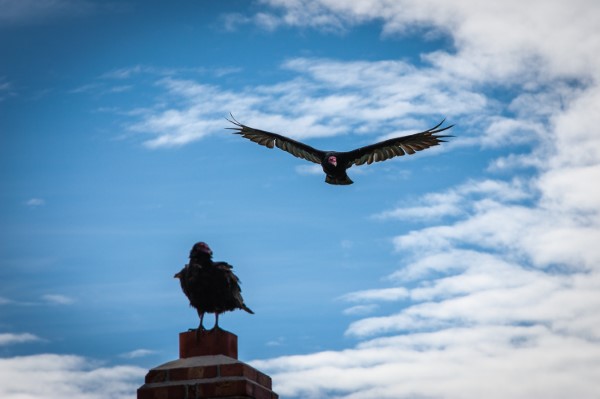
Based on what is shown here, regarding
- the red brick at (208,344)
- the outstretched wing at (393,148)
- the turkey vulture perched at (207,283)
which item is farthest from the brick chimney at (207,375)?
the outstretched wing at (393,148)

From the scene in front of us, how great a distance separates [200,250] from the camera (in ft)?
17.3

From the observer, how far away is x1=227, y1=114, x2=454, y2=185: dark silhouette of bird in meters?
13.1

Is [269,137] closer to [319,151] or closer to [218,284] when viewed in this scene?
[319,151]

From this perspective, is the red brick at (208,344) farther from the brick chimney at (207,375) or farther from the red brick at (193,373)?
the red brick at (193,373)

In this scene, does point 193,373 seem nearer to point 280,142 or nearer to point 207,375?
point 207,375

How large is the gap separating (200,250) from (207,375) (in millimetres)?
840

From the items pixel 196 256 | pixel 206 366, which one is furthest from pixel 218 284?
pixel 206 366

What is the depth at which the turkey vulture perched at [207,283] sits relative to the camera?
5277mm

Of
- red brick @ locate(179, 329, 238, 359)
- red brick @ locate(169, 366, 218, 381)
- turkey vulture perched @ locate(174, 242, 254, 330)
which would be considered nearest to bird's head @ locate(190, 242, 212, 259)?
turkey vulture perched @ locate(174, 242, 254, 330)

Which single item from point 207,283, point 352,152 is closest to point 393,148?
point 352,152

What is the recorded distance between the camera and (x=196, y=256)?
5285 millimetres

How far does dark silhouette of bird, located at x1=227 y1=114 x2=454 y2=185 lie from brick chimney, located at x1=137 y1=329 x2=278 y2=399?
8.38 meters

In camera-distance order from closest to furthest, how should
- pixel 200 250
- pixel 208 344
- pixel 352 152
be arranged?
pixel 208 344, pixel 200 250, pixel 352 152

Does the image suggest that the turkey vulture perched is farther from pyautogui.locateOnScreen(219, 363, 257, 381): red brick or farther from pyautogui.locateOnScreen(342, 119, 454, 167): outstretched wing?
pyautogui.locateOnScreen(342, 119, 454, 167): outstretched wing
